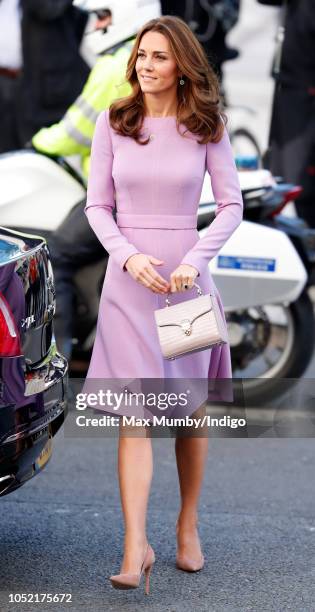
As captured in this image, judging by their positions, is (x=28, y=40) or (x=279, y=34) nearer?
(x=279, y=34)

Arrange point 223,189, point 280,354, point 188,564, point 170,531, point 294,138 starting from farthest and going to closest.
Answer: point 294,138 < point 280,354 < point 170,531 < point 188,564 < point 223,189

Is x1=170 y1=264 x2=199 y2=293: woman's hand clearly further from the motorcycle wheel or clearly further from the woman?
the motorcycle wheel

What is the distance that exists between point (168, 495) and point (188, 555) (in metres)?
1.00

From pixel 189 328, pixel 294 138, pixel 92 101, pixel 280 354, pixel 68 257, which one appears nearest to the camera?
pixel 189 328

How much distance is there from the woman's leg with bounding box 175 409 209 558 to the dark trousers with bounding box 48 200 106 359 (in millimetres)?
2133

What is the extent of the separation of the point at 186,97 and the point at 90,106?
206 centimetres

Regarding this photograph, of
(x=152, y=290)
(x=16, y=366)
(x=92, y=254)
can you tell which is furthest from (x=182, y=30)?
(x=92, y=254)

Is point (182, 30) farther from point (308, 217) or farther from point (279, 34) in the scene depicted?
point (308, 217)

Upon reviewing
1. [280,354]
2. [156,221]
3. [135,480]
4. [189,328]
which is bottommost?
[280,354]

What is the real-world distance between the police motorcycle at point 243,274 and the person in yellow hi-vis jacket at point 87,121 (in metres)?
0.11

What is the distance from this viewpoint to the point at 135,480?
14.5 ft

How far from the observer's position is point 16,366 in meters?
4.21

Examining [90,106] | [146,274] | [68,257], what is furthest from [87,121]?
[146,274]

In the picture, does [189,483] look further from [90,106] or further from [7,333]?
[90,106]
